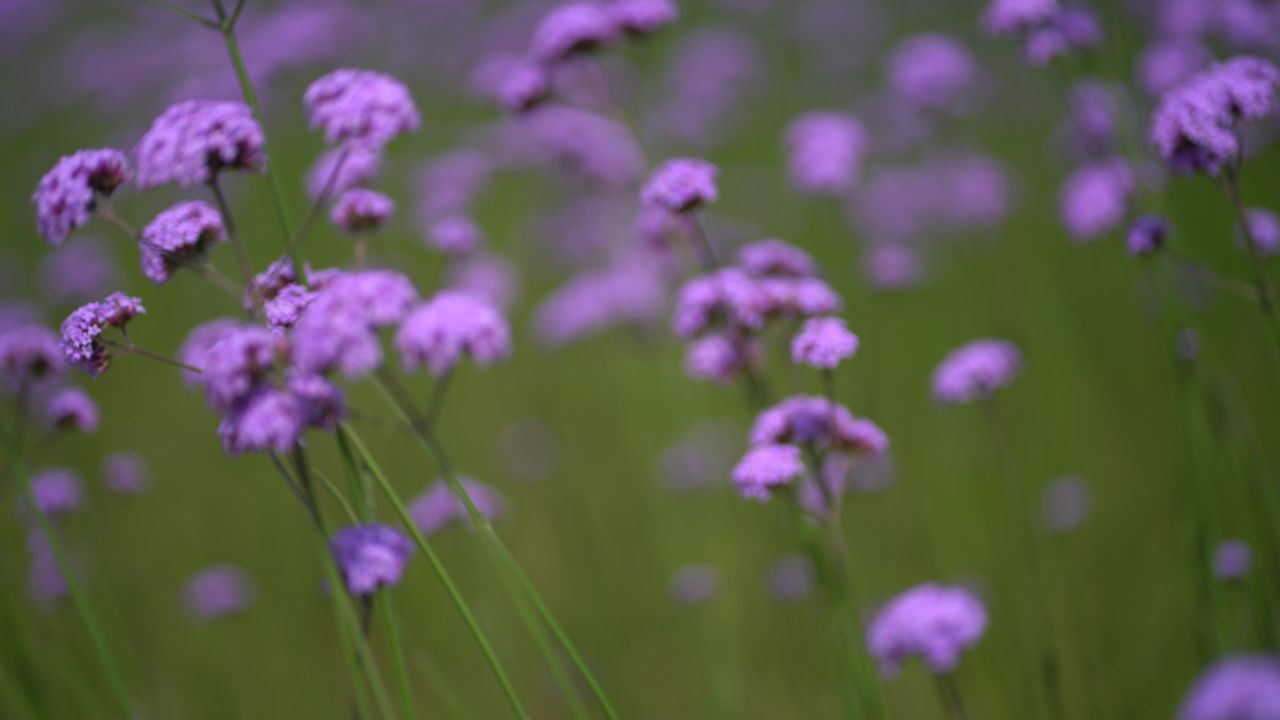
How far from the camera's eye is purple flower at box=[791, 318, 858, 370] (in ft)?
5.36

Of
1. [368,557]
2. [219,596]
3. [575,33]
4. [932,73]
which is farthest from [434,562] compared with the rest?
[932,73]

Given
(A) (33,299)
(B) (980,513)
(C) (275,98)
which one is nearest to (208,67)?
(C) (275,98)

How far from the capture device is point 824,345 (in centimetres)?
166

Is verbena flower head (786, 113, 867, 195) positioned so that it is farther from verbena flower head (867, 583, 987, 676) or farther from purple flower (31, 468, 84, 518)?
purple flower (31, 468, 84, 518)

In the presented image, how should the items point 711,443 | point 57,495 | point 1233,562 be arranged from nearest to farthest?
point 1233,562 < point 57,495 < point 711,443

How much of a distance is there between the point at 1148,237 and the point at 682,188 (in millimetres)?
1009

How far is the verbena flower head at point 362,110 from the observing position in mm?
1466

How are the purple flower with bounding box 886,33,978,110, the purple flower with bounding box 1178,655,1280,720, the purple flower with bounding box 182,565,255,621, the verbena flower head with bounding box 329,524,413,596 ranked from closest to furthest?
the purple flower with bounding box 1178,655,1280,720 → the verbena flower head with bounding box 329,524,413,596 → the purple flower with bounding box 182,565,255,621 → the purple flower with bounding box 886,33,978,110

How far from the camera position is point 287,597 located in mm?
3914

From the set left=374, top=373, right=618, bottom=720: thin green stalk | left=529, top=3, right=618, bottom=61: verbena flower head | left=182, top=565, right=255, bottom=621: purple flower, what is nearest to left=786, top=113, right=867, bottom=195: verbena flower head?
left=529, top=3, right=618, bottom=61: verbena flower head

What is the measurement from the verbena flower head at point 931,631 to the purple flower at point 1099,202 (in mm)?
1320

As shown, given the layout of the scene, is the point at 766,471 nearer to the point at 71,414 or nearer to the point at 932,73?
the point at 71,414

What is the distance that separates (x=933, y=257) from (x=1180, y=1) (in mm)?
3086

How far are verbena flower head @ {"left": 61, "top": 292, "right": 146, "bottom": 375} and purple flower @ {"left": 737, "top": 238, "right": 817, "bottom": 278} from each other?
1.28 meters
